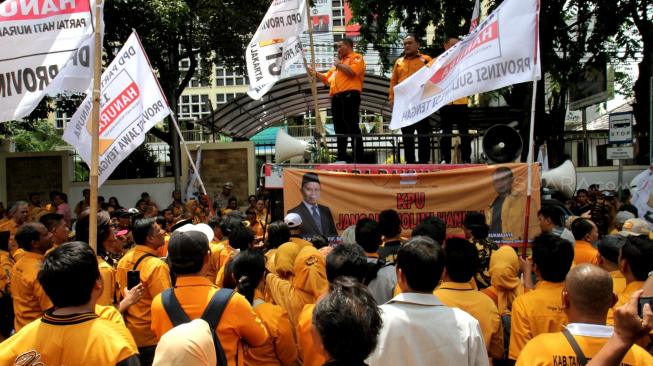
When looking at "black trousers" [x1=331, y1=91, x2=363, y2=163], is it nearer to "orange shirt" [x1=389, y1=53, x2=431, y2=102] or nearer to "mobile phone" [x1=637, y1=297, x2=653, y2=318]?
"orange shirt" [x1=389, y1=53, x2=431, y2=102]

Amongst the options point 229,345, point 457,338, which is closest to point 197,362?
point 229,345

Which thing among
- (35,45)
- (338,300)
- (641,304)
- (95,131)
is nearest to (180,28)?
(35,45)

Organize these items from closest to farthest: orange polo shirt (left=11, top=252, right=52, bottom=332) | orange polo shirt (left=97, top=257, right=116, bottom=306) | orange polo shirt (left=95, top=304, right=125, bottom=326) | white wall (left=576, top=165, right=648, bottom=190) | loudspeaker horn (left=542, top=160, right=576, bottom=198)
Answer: orange polo shirt (left=95, top=304, right=125, bottom=326) → orange polo shirt (left=97, top=257, right=116, bottom=306) → orange polo shirt (left=11, top=252, right=52, bottom=332) → loudspeaker horn (left=542, top=160, right=576, bottom=198) → white wall (left=576, top=165, right=648, bottom=190)

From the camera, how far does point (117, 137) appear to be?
647 cm

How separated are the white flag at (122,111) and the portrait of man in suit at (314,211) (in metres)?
1.80

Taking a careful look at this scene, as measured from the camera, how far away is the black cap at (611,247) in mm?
4691

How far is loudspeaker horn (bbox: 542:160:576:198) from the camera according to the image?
9398mm

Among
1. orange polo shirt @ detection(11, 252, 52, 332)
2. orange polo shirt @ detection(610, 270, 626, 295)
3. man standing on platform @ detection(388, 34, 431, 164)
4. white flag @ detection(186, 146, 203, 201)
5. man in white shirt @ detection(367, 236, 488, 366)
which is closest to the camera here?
man in white shirt @ detection(367, 236, 488, 366)

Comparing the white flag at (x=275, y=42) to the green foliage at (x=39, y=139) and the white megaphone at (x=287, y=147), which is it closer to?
the white megaphone at (x=287, y=147)

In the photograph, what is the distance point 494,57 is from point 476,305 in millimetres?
3543

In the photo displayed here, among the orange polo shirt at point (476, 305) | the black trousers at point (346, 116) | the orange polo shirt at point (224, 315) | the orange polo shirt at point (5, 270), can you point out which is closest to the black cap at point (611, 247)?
the orange polo shirt at point (476, 305)

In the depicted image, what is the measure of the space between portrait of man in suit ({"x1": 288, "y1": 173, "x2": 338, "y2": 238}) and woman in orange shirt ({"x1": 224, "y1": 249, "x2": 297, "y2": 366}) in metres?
3.23

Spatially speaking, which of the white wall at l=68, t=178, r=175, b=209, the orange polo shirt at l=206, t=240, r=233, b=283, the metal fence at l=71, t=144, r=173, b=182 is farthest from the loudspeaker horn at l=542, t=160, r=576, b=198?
the metal fence at l=71, t=144, r=173, b=182

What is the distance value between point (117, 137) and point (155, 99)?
0.77 meters
